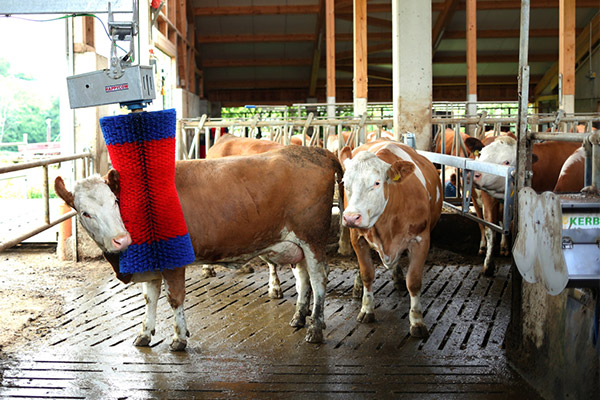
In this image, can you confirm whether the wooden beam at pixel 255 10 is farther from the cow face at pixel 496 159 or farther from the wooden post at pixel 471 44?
the cow face at pixel 496 159

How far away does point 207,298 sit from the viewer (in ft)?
20.1

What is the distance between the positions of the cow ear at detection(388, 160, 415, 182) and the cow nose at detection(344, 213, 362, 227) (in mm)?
482

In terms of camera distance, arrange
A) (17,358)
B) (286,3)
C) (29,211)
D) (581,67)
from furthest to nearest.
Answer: (581,67) < (286,3) < (29,211) < (17,358)

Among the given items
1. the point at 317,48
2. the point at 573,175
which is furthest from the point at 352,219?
the point at 317,48

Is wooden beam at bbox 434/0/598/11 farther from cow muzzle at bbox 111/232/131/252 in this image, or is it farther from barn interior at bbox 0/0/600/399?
cow muzzle at bbox 111/232/131/252

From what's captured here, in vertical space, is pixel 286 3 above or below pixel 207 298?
above

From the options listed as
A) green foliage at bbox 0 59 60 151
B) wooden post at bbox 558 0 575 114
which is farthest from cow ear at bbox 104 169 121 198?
green foliage at bbox 0 59 60 151

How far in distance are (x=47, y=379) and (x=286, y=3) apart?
16.2m

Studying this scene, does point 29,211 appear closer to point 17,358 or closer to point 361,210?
point 17,358

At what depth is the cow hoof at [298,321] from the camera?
5.26m

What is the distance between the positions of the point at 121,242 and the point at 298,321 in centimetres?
170

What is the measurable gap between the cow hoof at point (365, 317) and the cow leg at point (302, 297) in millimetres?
427

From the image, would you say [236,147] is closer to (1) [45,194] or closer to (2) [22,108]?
(1) [45,194]

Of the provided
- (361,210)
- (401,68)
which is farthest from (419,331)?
(401,68)
